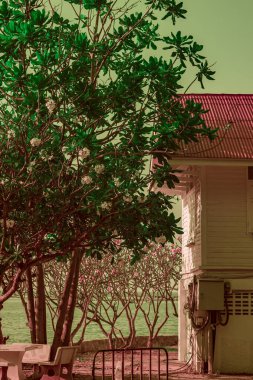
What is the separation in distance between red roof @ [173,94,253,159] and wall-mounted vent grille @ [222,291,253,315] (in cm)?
343

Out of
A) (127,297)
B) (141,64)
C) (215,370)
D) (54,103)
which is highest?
(141,64)

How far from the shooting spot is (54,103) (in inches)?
597

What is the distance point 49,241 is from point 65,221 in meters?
0.57

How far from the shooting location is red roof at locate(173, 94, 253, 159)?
2078 centimetres

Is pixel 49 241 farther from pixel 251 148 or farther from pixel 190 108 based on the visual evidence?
pixel 251 148

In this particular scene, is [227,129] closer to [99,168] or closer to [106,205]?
[106,205]

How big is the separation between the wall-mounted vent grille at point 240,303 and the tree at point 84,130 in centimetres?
371

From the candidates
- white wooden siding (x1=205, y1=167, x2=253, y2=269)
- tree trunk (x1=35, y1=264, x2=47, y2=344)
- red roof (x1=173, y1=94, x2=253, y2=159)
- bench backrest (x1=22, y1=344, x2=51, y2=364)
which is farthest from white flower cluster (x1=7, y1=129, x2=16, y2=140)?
white wooden siding (x1=205, y1=167, x2=253, y2=269)

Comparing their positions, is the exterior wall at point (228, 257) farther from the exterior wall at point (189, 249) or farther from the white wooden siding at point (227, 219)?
the exterior wall at point (189, 249)

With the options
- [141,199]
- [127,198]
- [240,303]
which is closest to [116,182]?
[127,198]

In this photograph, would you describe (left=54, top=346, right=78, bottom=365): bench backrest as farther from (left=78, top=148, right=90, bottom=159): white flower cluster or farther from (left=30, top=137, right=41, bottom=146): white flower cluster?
(left=30, top=137, right=41, bottom=146): white flower cluster

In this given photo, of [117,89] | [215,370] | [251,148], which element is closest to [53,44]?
[117,89]

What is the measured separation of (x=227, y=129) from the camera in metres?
21.3

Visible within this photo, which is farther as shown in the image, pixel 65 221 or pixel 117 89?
pixel 65 221
